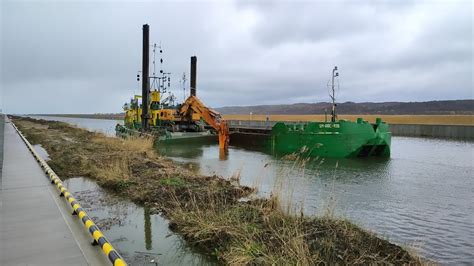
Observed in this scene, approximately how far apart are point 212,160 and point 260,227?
15023 mm

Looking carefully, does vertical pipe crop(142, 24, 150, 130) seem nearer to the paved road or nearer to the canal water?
the canal water

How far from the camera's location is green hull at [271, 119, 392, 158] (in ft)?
71.8

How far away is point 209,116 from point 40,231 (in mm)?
20832

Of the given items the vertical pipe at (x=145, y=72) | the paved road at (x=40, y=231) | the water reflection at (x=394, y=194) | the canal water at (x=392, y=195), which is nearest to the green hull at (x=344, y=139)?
the water reflection at (x=394, y=194)

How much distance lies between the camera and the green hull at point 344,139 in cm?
2189

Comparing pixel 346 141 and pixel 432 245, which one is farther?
pixel 346 141

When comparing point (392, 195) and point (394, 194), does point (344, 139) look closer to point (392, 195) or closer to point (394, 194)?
point (394, 194)

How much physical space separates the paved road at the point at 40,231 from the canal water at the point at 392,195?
0.81 m

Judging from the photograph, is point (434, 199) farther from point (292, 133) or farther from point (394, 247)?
point (292, 133)

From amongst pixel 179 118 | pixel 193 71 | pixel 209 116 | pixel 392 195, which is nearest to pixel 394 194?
pixel 392 195

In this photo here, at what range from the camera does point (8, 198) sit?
787 cm

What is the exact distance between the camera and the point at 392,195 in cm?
1180

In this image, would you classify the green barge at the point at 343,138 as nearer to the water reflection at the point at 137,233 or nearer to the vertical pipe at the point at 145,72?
the vertical pipe at the point at 145,72

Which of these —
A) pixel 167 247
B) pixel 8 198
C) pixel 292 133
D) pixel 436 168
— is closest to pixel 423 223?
pixel 167 247
